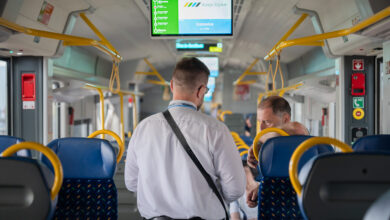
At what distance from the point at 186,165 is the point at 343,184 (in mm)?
753

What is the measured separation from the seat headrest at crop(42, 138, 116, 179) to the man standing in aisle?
2.09ft

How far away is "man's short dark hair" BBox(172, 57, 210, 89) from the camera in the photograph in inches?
70.4

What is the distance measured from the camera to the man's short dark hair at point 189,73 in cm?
179

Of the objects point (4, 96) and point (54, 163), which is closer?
point (54, 163)

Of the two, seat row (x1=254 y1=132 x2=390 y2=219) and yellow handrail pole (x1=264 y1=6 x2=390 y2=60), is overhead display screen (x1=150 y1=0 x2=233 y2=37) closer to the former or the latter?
yellow handrail pole (x1=264 y1=6 x2=390 y2=60)

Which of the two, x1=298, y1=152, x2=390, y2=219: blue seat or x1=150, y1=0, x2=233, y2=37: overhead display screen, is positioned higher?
x1=150, y1=0, x2=233, y2=37: overhead display screen

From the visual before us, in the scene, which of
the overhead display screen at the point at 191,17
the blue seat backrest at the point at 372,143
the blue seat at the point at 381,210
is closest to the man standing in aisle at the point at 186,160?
the blue seat at the point at 381,210

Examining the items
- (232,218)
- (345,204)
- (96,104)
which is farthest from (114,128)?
(345,204)

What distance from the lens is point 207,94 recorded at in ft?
13.2

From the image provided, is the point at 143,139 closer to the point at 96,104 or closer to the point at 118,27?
the point at 118,27

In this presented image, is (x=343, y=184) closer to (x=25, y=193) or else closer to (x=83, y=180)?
(x=25, y=193)

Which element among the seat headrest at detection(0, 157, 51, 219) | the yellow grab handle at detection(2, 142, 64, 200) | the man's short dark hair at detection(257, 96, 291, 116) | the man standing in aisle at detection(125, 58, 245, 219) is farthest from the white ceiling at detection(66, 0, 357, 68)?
the seat headrest at detection(0, 157, 51, 219)

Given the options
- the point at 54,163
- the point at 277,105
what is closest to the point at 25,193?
the point at 54,163

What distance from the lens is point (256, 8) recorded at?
6184mm
